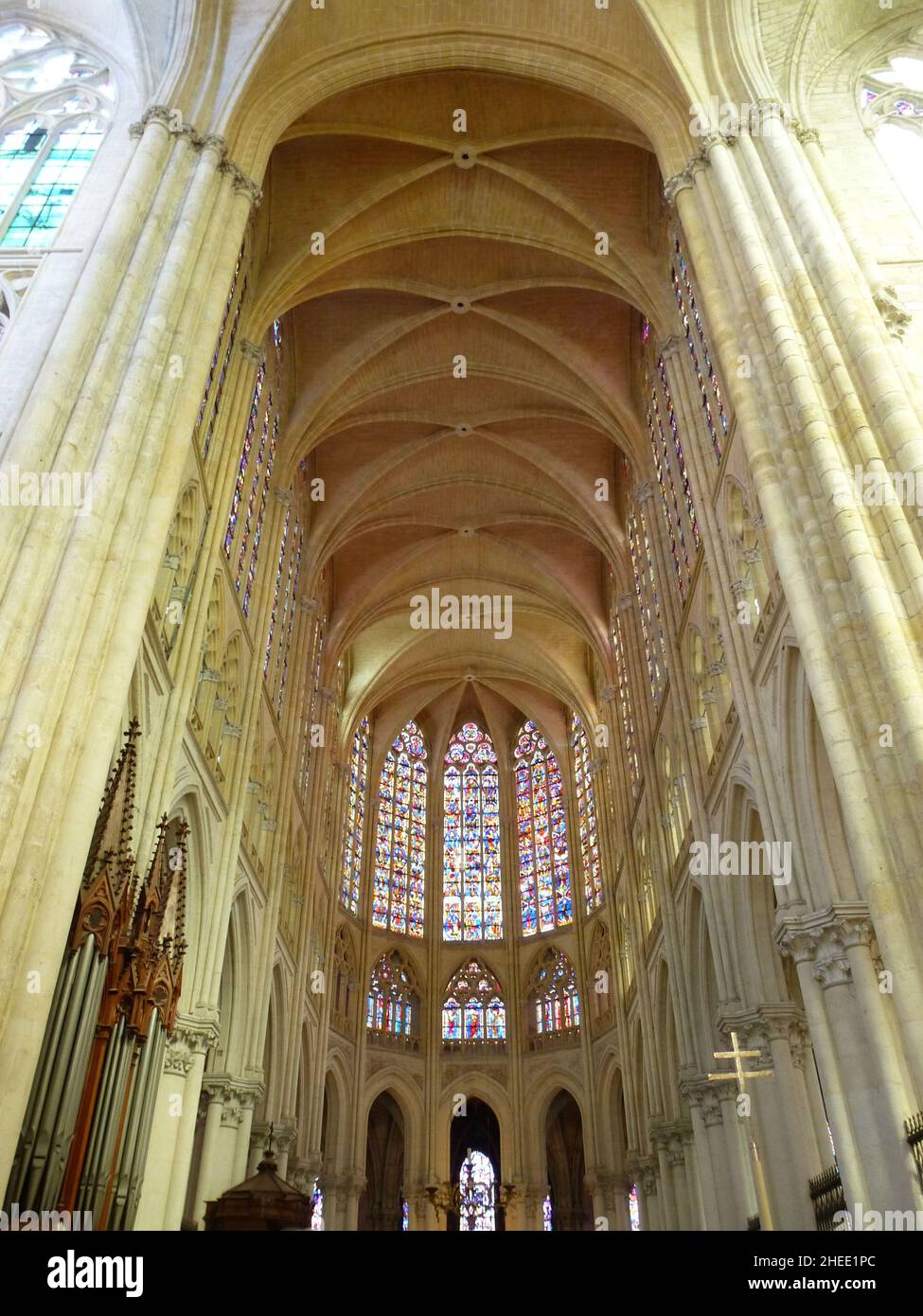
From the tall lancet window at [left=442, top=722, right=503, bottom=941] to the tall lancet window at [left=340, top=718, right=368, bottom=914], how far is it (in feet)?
11.1

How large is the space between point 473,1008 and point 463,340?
20.6m

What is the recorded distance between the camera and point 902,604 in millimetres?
9914

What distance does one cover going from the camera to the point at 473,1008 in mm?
33625

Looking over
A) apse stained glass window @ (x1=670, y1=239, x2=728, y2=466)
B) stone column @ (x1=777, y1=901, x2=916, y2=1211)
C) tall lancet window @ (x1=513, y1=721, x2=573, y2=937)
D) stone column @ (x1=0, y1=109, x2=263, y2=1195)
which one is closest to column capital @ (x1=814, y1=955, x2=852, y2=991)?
stone column @ (x1=777, y1=901, x2=916, y2=1211)

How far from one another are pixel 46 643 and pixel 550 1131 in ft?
97.0

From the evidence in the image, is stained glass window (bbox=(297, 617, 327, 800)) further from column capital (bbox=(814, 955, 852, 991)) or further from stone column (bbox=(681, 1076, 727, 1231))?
column capital (bbox=(814, 955, 852, 991))

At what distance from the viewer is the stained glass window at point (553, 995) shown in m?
32.5

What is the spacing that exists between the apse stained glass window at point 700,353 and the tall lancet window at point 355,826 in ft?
61.2

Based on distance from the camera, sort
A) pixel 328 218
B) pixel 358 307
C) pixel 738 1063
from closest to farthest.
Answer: pixel 738 1063 < pixel 328 218 < pixel 358 307

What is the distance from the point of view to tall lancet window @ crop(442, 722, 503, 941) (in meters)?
35.1

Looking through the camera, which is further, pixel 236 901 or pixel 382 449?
pixel 382 449

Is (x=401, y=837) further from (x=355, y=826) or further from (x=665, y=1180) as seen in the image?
(x=665, y=1180)
